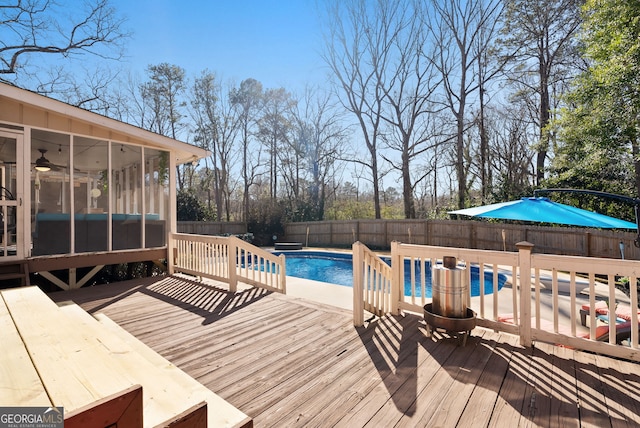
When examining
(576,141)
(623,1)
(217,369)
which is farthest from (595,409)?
(576,141)

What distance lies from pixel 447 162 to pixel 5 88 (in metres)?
18.3

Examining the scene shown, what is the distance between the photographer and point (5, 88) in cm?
423

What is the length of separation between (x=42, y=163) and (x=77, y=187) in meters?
0.60

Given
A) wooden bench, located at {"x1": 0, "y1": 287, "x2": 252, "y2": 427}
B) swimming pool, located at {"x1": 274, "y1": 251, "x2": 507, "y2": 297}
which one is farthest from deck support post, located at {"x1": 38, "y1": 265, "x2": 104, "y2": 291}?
swimming pool, located at {"x1": 274, "y1": 251, "x2": 507, "y2": 297}

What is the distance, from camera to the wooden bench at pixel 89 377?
0.74m

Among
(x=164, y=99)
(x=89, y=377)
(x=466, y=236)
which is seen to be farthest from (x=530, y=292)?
(x=164, y=99)

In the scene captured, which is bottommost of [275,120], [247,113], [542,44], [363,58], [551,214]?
[551,214]

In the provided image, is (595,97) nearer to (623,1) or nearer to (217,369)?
(623,1)

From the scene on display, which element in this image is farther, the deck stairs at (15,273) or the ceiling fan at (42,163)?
the ceiling fan at (42,163)

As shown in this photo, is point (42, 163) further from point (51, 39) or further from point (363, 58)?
point (363, 58)

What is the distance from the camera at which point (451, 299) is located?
2.80m

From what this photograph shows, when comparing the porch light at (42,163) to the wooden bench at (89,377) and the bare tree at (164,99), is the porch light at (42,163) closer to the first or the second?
the wooden bench at (89,377)

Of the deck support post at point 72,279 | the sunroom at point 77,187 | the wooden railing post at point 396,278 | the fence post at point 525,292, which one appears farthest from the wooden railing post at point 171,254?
the fence post at point 525,292

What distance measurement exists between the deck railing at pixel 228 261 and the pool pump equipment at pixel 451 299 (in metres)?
3.01
